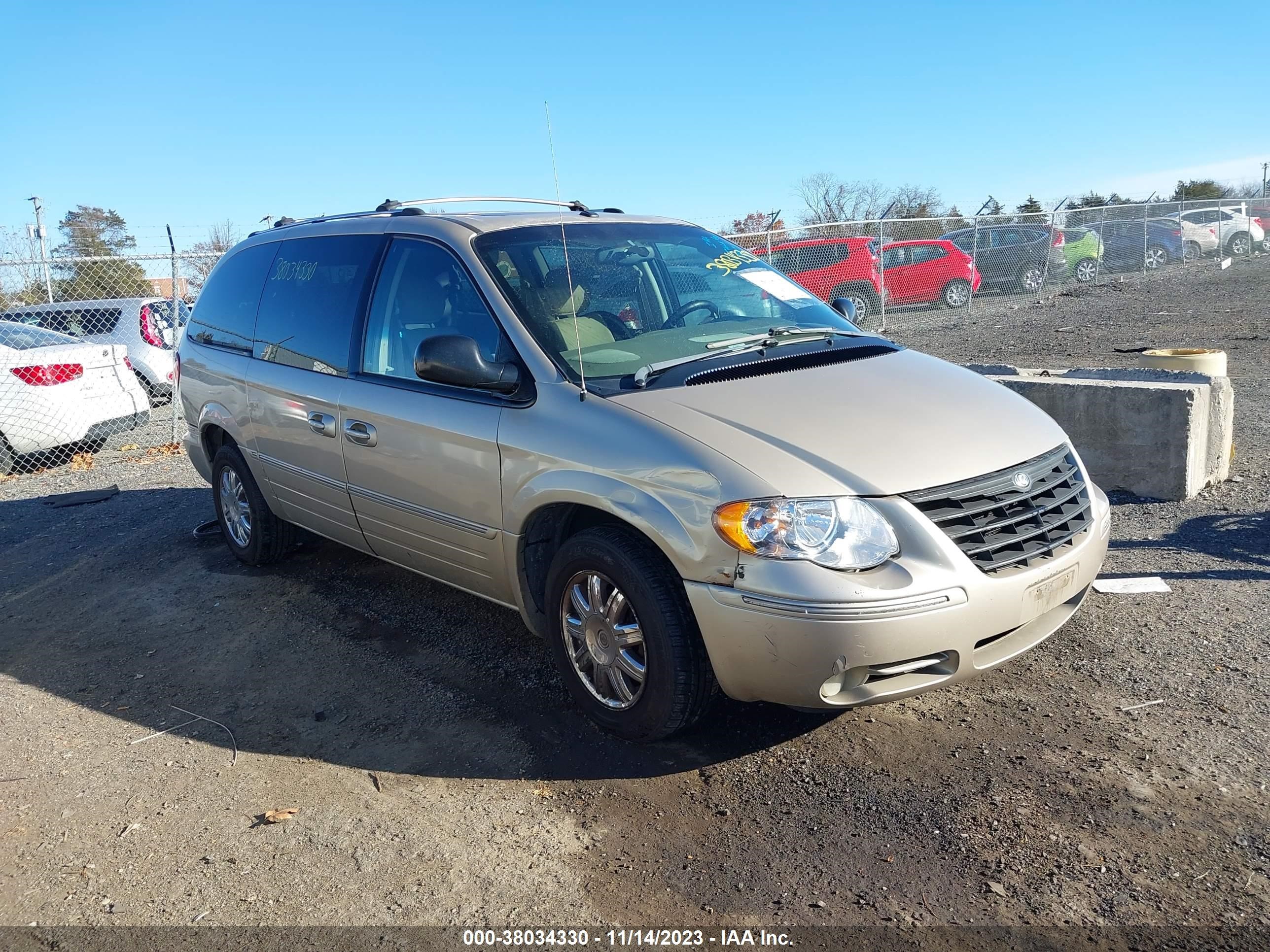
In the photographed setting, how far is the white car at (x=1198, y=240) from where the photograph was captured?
1017 inches

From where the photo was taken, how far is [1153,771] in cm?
332

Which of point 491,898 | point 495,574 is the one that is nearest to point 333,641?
point 495,574

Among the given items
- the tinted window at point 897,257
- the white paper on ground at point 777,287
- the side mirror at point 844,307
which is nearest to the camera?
the white paper on ground at point 777,287

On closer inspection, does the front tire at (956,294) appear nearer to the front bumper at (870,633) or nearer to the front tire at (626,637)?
the front bumper at (870,633)

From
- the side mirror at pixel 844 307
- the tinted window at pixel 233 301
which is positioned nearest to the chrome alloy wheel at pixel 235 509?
the tinted window at pixel 233 301

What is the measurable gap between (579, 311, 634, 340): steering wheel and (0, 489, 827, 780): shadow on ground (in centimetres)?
151

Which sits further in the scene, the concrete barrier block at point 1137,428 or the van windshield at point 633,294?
the concrete barrier block at point 1137,428

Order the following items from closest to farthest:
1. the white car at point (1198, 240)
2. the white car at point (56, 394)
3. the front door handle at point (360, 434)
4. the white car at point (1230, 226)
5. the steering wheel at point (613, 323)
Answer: the steering wheel at point (613, 323) → the front door handle at point (360, 434) → the white car at point (56, 394) → the white car at point (1198, 240) → the white car at point (1230, 226)

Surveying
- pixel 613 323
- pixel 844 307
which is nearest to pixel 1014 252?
pixel 844 307

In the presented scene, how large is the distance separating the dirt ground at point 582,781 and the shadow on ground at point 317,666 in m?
0.02

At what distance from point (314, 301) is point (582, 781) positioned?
9.67 feet

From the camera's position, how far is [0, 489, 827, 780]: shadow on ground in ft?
12.4

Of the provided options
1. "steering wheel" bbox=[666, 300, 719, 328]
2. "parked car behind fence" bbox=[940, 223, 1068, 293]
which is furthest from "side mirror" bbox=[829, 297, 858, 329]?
"parked car behind fence" bbox=[940, 223, 1068, 293]

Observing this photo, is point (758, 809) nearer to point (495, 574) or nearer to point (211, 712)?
point (495, 574)
